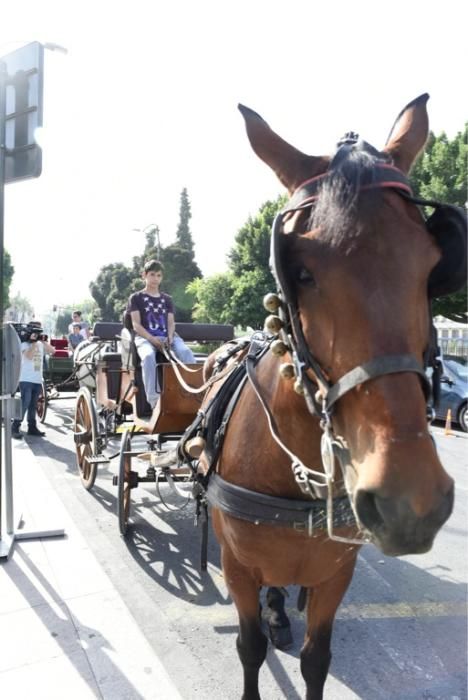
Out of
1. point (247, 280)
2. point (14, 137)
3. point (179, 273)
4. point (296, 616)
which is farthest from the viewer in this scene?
point (179, 273)

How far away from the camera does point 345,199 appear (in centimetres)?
135

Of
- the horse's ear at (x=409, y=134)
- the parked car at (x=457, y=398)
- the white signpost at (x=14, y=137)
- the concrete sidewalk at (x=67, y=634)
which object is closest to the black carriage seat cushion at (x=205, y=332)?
the white signpost at (x=14, y=137)

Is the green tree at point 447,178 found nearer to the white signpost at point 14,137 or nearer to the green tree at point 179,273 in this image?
the white signpost at point 14,137

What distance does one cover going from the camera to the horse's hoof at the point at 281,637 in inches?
119

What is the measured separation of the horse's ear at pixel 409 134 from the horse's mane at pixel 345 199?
273 mm

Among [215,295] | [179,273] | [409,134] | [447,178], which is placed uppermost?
[447,178]

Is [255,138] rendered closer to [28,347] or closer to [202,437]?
[202,437]

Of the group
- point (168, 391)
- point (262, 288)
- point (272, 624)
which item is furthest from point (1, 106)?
point (262, 288)

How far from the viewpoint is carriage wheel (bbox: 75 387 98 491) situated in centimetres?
568

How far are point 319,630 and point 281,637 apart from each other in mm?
846

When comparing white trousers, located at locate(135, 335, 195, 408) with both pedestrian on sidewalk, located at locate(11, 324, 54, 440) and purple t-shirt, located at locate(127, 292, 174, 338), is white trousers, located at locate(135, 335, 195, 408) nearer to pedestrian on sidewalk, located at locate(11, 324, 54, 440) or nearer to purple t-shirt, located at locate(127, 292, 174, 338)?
purple t-shirt, located at locate(127, 292, 174, 338)

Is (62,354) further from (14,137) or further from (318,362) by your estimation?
(318,362)

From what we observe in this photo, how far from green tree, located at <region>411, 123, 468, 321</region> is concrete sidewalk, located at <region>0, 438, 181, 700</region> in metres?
15.2

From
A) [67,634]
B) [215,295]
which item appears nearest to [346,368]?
[67,634]
